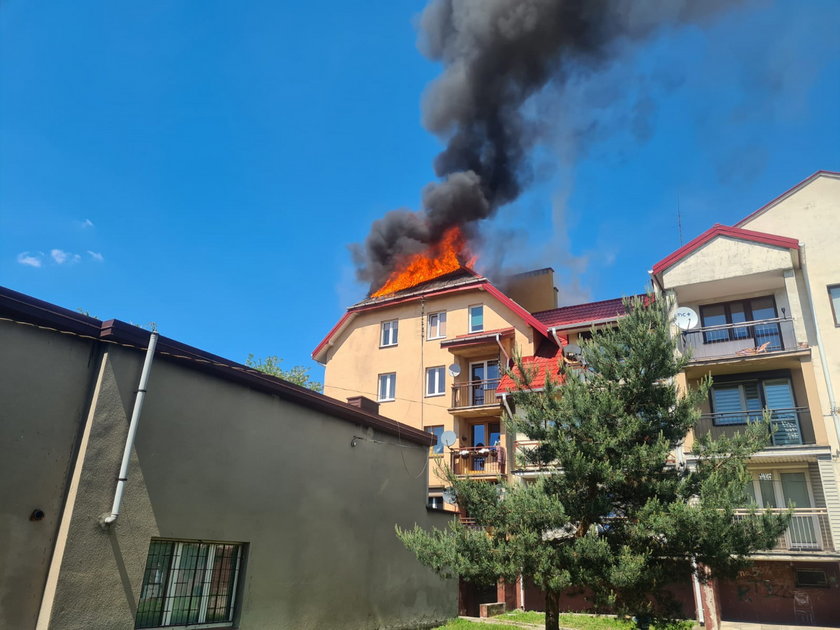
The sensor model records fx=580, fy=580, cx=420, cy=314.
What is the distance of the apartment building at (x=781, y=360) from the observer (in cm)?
1852

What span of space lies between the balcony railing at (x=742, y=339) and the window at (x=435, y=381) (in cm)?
1100

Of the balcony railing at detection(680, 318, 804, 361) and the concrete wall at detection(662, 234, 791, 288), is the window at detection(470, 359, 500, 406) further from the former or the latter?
the concrete wall at detection(662, 234, 791, 288)

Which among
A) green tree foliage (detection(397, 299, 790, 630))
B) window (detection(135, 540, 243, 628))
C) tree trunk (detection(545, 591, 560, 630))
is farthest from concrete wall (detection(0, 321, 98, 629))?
tree trunk (detection(545, 591, 560, 630))

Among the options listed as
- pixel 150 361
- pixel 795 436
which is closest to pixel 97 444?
pixel 150 361

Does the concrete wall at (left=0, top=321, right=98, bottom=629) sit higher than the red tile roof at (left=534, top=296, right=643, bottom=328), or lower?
lower

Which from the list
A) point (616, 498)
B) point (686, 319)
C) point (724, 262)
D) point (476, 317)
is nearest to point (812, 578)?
point (686, 319)

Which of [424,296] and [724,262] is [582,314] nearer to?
[724,262]

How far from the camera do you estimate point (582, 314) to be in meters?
25.8

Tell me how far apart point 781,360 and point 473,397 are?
1252 cm

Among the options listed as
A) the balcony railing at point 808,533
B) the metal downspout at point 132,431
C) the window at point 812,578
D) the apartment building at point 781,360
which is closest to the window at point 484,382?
the apartment building at point 781,360

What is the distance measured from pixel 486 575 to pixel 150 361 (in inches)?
262

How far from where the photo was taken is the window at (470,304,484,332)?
28.2 meters

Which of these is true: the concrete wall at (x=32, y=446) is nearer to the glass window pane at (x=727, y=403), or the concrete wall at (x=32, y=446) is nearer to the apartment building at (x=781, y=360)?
the apartment building at (x=781, y=360)

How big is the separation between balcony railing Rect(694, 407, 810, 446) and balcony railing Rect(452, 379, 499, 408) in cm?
892
